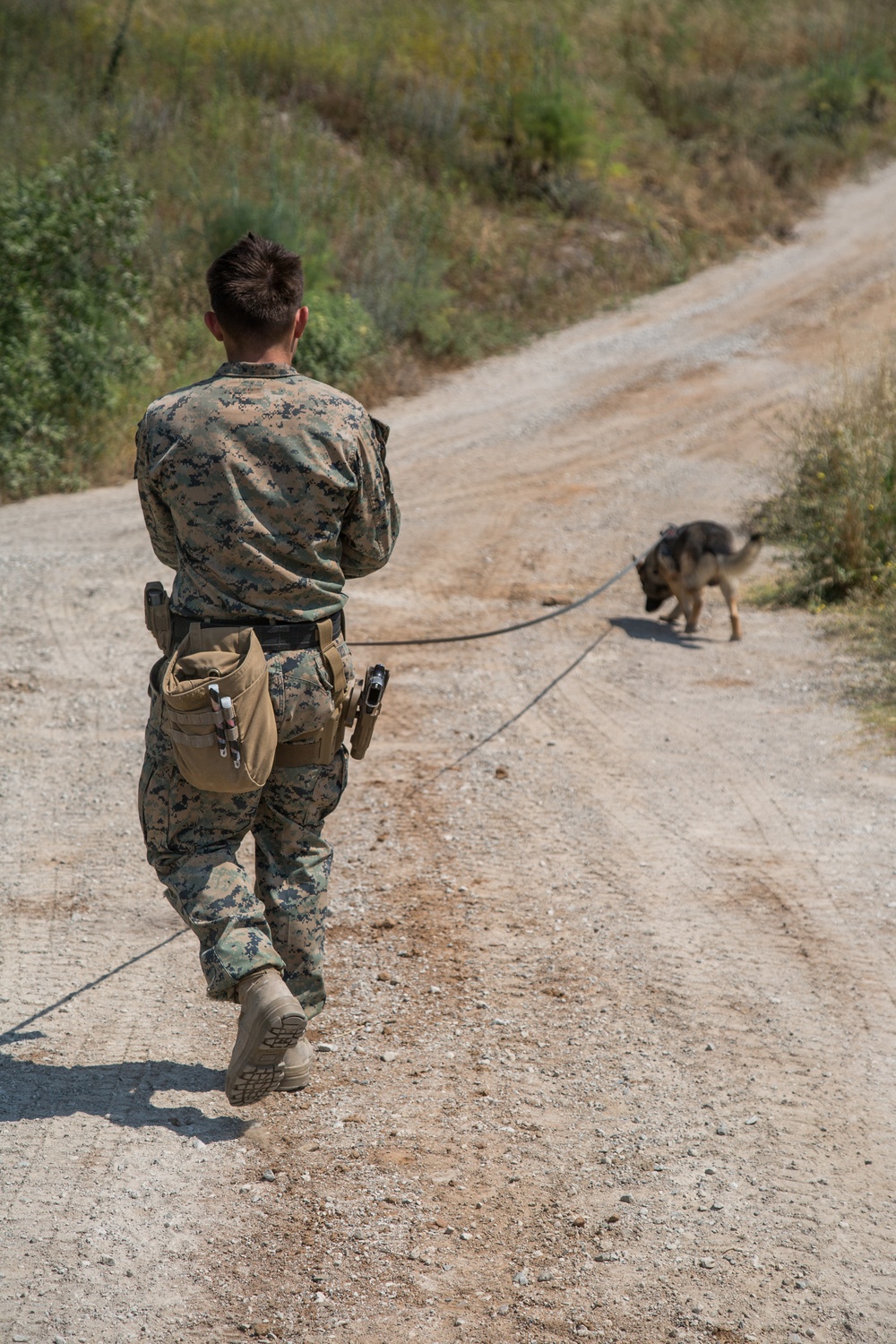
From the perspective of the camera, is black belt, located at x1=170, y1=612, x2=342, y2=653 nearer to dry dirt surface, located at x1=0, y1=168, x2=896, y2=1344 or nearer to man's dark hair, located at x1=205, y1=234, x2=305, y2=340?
man's dark hair, located at x1=205, y1=234, x2=305, y2=340

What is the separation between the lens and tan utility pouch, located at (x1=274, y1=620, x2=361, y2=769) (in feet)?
9.76

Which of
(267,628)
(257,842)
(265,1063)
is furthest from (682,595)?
(265,1063)

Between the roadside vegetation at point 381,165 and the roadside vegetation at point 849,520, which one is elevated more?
the roadside vegetation at point 381,165

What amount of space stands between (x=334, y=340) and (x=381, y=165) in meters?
5.58

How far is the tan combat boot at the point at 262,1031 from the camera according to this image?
2.76 meters

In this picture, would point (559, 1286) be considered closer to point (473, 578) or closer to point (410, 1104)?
point (410, 1104)

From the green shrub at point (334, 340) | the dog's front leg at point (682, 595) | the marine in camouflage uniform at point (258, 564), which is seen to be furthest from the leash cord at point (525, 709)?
the green shrub at point (334, 340)

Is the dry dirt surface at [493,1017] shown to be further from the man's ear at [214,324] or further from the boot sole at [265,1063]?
the man's ear at [214,324]

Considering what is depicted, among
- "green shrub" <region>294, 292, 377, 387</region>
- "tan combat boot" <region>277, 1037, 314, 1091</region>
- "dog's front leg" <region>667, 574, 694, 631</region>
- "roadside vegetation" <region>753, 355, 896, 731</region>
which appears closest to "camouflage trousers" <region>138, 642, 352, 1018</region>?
"tan combat boot" <region>277, 1037, 314, 1091</region>

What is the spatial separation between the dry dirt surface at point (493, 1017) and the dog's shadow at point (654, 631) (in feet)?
0.18

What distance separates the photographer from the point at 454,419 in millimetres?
12398

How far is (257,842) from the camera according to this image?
3.16m

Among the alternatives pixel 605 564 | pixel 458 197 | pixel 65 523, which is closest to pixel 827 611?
pixel 605 564

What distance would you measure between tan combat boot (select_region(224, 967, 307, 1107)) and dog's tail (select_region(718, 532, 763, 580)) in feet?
17.8
